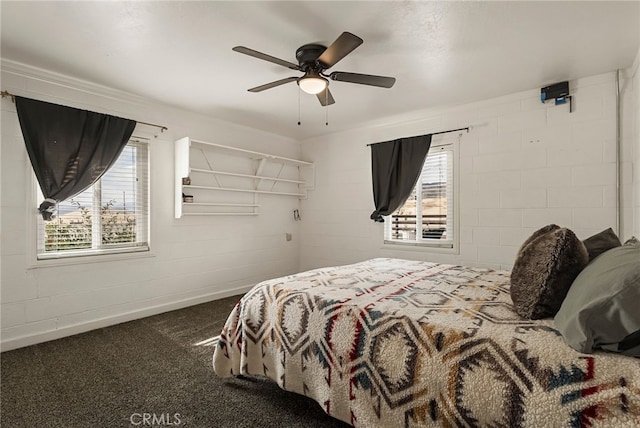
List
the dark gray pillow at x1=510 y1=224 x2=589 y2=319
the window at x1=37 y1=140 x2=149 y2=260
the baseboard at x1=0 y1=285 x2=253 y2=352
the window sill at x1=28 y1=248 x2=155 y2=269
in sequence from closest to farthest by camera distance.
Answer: the dark gray pillow at x1=510 y1=224 x2=589 y2=319 → the baseboard at x1=0 y1=285 x2=253 y2=352 → the window sill at x1=28 y1=248 x2=155 y2=269 → the window at x1=37 y1=140 x2=149 y2=260

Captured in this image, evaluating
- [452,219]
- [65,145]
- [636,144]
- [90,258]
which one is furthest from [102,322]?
[636,144]

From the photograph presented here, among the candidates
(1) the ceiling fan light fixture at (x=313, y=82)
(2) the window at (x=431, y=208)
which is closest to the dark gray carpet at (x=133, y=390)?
(1) the ceiling fan light fixture at (x=313, y=82)

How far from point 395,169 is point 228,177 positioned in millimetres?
2240

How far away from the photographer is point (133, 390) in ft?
6.40

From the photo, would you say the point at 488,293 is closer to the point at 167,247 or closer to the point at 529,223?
the point at 529,223

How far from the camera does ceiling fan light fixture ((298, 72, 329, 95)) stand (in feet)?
7.37

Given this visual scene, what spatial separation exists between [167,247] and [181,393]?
2.05m

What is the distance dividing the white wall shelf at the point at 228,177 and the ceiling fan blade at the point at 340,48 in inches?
82.9

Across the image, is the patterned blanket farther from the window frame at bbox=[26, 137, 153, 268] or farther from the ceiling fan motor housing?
the window frame at bbox=[26, 137, 153, 268]

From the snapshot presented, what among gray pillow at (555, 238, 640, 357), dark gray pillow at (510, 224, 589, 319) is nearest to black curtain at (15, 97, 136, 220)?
dark gray pillow at (510, 224, 589, 319)

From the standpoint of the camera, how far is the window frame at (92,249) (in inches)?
107

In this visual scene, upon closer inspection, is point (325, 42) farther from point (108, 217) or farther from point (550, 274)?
point (108, 217)

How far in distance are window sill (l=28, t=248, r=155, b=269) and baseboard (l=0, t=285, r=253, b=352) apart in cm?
58

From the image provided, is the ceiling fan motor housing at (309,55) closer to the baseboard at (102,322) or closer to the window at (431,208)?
Answer: the window at (431,208)
